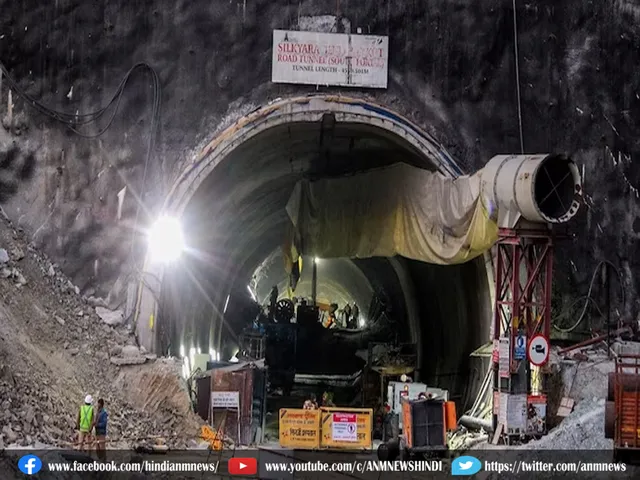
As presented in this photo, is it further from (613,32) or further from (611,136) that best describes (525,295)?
(613,32)

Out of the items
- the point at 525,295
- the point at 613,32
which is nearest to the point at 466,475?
the point at 525,295

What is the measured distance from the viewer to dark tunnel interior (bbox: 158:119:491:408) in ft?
62.2

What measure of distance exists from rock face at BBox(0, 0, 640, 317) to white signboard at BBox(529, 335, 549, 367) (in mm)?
3542

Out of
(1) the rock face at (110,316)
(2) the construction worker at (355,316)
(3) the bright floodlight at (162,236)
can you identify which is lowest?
(1) the rock face at (110,316)

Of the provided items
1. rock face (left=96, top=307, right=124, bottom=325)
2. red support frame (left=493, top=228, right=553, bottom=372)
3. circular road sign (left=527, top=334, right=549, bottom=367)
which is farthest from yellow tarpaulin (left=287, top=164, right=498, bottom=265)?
rock face (left=96, top=307, right=124, bottom=325)

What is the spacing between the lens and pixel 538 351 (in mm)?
14695

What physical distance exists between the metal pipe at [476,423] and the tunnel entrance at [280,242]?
2.47 meters

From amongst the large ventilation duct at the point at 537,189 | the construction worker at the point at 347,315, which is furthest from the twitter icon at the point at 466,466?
the construction worker at the point at 347,315

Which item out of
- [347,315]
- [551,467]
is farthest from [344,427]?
[347,315]

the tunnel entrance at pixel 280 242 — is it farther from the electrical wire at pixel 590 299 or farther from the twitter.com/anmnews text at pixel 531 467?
the twitter.com/anmnews text at pixel 531 467

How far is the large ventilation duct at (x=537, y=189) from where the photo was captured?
543 inches

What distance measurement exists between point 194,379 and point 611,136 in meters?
9.47

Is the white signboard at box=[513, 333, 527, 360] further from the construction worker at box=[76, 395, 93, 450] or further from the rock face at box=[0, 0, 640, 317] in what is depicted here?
the construction worker at box=[76, 395, 93, 450]

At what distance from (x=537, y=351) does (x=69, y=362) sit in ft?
24.4
